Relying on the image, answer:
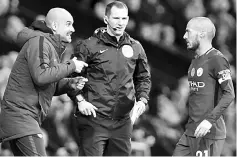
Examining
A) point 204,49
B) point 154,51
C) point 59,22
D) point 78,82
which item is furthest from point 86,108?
point 154,51

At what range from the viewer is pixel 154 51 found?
→ 309 inches

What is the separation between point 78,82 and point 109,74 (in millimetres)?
262

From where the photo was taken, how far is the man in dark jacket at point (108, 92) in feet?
16.0

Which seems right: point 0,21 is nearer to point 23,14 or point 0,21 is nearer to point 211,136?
point 23,14

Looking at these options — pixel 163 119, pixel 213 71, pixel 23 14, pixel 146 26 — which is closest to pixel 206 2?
pixel 146 26

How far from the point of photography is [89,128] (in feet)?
16.1

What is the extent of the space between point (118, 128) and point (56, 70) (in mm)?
786

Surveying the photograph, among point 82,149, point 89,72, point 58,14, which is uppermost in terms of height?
point 58,14

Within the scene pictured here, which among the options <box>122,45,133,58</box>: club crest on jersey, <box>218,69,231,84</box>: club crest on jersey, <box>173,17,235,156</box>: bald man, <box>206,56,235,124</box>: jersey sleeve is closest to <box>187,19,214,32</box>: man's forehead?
<box>173,17,235,156</box>: bald man

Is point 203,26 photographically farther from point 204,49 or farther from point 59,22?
point 59,22

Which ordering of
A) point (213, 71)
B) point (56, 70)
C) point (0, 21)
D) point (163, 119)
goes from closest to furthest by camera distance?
point (56, 70) < point (213, 71) < point (0, 21) < point (163, 119)

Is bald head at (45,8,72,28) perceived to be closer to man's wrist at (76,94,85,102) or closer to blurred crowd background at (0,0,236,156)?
man's wrist at (76,94,85,102)

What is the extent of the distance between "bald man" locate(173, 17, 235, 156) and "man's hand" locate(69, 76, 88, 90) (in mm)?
800

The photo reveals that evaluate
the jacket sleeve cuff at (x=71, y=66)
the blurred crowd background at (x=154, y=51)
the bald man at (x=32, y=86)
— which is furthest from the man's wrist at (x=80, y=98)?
the blurred crowd background at (x=154, y=51)
